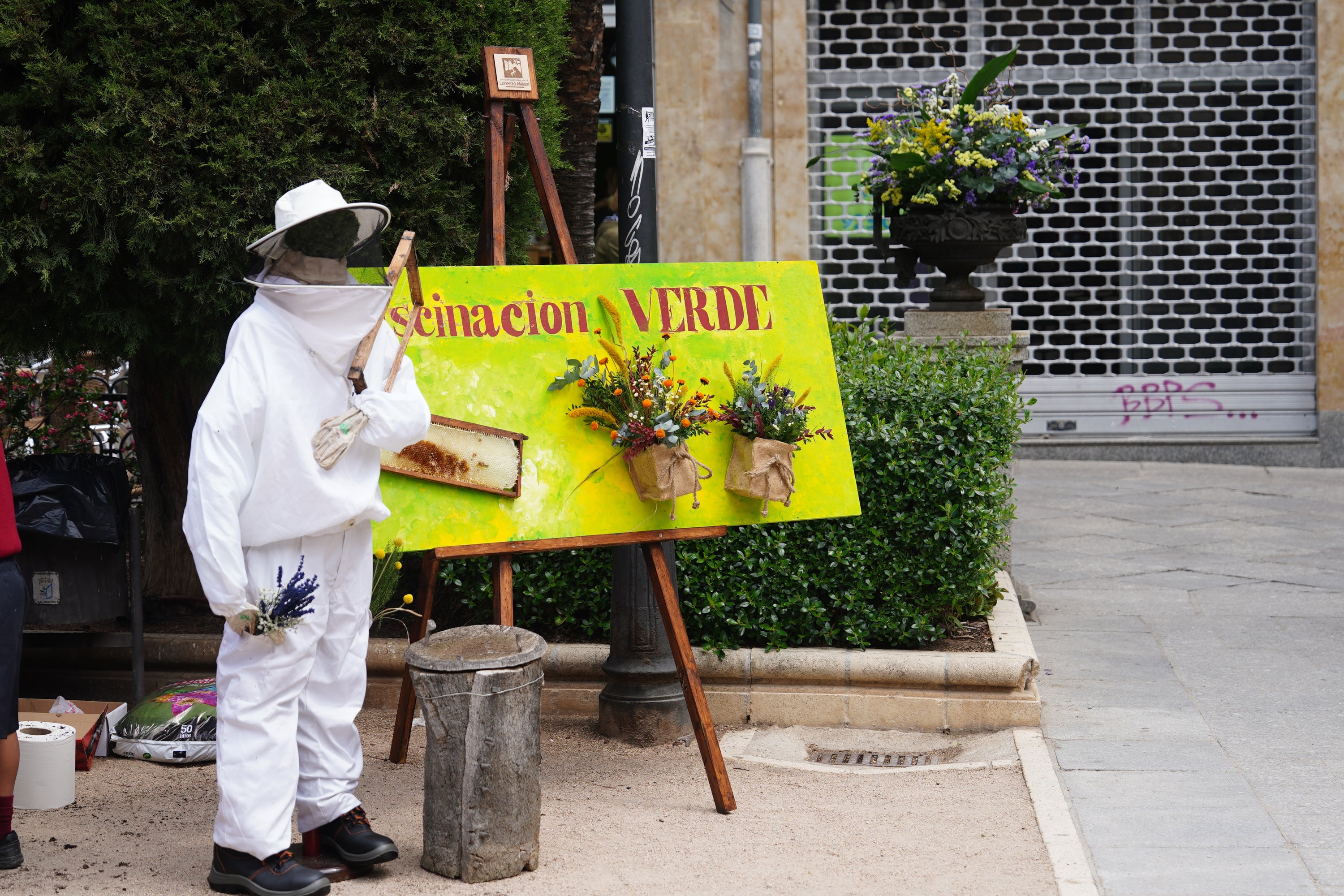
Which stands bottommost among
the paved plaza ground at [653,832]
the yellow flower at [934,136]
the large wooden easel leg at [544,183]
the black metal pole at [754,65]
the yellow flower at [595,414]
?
the paved plaza ground at [653,832]

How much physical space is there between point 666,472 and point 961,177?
3492mm

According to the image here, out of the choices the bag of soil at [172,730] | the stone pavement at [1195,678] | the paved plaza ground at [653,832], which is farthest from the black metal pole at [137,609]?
the stone pavement at [1195,678]

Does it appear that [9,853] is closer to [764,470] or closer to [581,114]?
[764,470]

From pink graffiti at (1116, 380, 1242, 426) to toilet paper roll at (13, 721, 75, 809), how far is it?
992cm

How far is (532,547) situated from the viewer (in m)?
4.55

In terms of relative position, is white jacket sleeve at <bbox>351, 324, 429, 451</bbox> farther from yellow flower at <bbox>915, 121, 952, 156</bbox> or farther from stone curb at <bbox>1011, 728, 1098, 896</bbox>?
yellow flower at <bbox>915, 121, 952, 156</bbox>

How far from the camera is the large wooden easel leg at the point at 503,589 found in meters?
4.46

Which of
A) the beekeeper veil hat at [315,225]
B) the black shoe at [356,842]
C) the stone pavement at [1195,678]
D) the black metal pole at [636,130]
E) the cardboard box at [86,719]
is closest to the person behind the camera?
the beekeeper veil hat at [315,225]

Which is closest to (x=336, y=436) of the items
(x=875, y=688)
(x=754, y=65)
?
(x=875, y=688)

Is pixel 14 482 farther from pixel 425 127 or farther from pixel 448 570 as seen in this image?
pixel 425 127

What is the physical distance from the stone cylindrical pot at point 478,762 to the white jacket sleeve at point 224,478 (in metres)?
0.60

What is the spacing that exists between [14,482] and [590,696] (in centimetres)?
234

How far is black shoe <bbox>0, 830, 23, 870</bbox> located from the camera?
13.1 ft

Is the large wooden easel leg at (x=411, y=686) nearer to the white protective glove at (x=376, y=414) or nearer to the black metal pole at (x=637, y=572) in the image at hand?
the black metal pole at (x=637, y=572)
